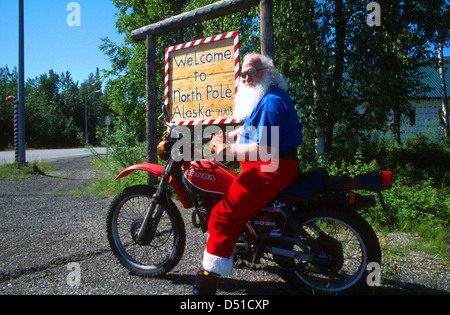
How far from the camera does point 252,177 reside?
7.62 feet

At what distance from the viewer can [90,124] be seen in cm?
5181

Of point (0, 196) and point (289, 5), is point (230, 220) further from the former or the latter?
point (289, 5)

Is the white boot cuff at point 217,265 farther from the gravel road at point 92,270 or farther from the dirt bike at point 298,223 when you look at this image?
the gravel road at point 92,270

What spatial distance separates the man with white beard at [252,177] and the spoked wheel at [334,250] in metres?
0.40

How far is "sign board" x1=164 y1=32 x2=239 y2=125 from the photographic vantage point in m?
4.68

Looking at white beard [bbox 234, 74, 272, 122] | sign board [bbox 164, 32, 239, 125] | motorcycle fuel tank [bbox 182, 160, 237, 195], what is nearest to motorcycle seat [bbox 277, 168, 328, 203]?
motorcycle fuel tank [bbox 182, 160, 237, 195]

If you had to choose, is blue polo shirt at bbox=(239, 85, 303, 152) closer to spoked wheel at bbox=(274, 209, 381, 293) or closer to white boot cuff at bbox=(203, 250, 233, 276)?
spoked wheel at bbox=(274, 209, 381, 293)

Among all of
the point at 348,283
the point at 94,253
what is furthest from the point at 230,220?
the point at 94,253

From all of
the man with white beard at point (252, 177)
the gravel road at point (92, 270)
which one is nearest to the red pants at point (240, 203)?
the man with white beard at point (252, 177)

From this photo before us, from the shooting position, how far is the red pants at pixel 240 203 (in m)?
2.30

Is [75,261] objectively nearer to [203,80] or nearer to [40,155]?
[203,80]
